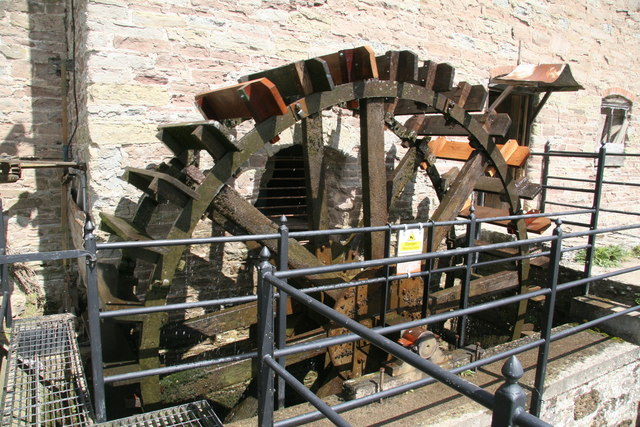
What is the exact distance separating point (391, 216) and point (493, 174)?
136 cm

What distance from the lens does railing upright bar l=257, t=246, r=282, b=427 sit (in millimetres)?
1787

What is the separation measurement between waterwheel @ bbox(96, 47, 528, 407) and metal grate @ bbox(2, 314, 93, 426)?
0.41 metres

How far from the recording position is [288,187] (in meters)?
5.16

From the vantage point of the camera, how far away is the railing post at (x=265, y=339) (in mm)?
1787

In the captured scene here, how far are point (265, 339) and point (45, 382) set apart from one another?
57.6 inches

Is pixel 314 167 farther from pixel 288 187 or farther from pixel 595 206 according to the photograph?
pixel 595 206

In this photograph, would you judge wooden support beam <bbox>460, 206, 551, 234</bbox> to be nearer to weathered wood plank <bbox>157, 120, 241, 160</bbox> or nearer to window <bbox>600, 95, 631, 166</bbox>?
weathered wood plank <bbox>157, 120, 241, 160</bbox>

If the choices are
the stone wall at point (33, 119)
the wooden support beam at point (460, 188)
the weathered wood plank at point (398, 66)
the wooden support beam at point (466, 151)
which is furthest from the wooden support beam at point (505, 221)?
the stone wall at point (33, 119)

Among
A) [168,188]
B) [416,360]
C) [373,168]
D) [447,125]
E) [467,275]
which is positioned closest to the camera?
[416,360]

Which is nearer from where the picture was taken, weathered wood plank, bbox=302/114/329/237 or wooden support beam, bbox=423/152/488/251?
weathered wood plank, bbox=302/114/329/237

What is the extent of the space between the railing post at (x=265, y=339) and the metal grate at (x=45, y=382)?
35.0 inches

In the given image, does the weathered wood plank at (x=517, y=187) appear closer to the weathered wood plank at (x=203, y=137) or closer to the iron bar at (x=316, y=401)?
the weathered wood plank at (x=203, y=137)

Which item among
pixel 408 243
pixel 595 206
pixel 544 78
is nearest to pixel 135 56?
pixel 408 243

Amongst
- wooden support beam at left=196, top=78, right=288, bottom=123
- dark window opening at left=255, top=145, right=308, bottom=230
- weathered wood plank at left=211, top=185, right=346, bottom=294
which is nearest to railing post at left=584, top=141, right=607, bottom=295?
weathered wood plank at left=211, top=185, right=346, bottom=294
